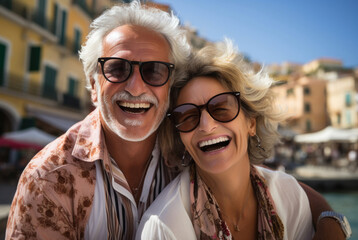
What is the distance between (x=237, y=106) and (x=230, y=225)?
856mm

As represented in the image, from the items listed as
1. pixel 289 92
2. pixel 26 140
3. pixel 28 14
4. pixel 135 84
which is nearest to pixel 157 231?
pixel 135 84

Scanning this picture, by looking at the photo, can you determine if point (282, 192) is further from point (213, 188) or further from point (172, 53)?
point (172, 53)

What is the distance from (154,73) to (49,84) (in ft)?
52.2

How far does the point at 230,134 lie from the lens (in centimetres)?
211

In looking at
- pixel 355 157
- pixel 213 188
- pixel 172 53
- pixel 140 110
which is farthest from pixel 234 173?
pixel 355 157

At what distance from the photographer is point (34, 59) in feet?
48.8

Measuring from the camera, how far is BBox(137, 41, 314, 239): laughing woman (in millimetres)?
1979

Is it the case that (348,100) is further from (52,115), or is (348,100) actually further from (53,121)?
(53,121)

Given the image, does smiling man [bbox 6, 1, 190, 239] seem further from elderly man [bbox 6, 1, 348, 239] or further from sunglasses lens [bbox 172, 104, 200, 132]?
sunglasses lens [bbox 172, 104, 200, 132]

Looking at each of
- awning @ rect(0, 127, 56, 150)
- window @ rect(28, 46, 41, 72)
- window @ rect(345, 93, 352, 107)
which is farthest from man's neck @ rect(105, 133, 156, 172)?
window @ rect(345, 93, 352, 107)

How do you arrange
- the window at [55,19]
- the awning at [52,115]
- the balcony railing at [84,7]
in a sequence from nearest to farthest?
the awning at [52,115], the window at [55,19], the balcony railing at [84,7]

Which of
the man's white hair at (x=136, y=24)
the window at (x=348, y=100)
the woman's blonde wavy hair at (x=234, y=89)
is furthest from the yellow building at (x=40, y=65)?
the window at (x=348, y=100)

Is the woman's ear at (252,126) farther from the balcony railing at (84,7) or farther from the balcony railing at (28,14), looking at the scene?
the balcony railing at (84,7)

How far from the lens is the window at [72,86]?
18.6 m
